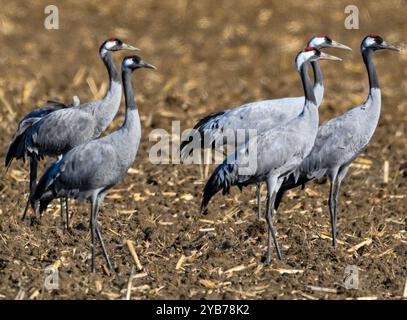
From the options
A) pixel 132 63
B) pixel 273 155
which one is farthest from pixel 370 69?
pixel 132 63

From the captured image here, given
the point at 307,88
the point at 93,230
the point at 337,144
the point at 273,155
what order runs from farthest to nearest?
the point at 337,144
the point at 307,88
the point at 273,155
the point at 93,230

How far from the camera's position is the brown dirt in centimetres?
787

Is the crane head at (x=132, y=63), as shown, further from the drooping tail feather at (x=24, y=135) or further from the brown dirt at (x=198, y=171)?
the drooping tail feather at (x=24, y=135)

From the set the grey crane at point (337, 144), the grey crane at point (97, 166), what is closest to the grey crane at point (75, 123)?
the grey crane at point (97, 166)

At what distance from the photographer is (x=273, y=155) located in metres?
8.51

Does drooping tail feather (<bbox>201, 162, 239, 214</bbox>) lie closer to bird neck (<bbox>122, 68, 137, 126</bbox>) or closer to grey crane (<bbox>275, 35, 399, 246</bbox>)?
grey crane (<bbox>275, 35, 399, 246</bbox>)

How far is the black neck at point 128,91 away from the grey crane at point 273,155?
984 mm

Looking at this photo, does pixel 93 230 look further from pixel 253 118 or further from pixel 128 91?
pixel 253 118

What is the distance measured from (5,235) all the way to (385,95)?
699 cm

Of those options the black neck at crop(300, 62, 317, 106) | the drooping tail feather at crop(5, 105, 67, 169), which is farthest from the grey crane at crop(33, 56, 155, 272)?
the drooping tail feather at crop(5, 105, 67, 169)

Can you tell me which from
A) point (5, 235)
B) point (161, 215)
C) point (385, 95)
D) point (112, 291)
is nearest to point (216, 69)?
point (385, 95)

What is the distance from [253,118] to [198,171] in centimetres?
135

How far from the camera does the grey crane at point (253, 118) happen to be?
995 centimetres
